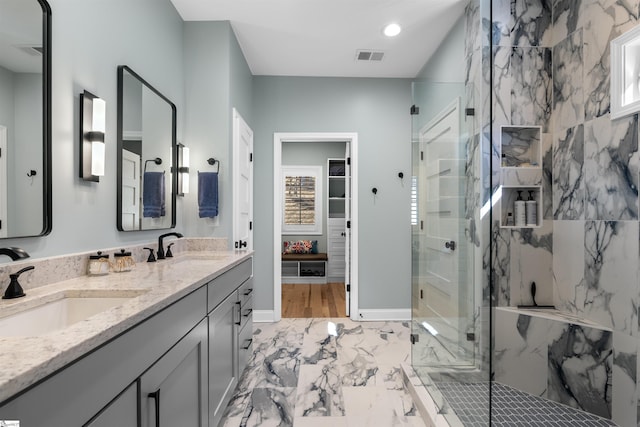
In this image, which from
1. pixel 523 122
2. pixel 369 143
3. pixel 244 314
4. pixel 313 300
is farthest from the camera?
pixel 313 300

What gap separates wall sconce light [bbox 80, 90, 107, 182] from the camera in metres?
1.53

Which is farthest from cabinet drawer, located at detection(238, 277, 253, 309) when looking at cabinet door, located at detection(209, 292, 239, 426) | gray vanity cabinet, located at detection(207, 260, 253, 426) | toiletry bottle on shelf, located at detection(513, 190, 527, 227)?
toiletry bottle on shelf, located at detection(513, 190, 527, 227)

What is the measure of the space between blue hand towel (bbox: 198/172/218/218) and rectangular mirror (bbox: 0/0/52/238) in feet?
4.15

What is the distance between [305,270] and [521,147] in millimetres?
3915

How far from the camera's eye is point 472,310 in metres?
1.78

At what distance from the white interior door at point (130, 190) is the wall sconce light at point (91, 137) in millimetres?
261

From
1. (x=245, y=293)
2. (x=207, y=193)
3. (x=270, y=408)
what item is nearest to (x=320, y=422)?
(x=270, y=408)

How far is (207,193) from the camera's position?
2588 millimetres

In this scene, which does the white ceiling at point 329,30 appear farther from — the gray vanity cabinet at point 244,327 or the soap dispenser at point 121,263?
the gray vanity cabinet at point 244,327

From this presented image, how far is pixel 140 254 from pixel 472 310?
6.49ft

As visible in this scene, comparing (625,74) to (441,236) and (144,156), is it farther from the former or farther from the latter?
(144,156)

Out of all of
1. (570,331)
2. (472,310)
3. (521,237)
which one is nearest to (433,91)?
(521,237)

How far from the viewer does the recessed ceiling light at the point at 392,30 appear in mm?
2768

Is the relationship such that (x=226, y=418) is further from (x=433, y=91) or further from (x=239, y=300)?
(x=433, y=91)
